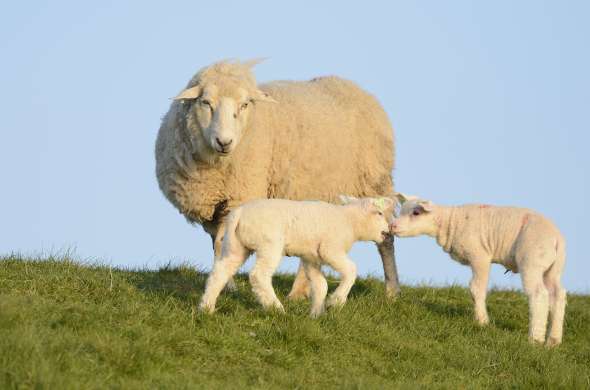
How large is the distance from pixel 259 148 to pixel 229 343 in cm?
357

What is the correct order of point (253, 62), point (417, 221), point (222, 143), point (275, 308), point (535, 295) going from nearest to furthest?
point (275, 308) < point (535, 295) < point (222, 143) < point (417, 221) < point (253, 62)

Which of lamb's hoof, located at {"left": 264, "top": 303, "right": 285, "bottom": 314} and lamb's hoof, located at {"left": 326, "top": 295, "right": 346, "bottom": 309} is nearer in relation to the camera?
lamb's hoof, located at {"left": 264, "top": 303, "right": 285, "bottom": 314}

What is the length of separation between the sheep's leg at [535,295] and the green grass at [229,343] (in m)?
0.17

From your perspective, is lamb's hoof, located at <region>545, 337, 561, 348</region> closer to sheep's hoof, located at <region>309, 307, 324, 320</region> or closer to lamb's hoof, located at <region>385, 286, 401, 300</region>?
lamb's hoof, located at <region>385, 286, 401, 300</region>

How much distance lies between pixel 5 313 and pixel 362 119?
6522mm

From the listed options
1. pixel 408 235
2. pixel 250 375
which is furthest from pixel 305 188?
pixel 250 375

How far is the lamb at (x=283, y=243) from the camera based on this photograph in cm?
773

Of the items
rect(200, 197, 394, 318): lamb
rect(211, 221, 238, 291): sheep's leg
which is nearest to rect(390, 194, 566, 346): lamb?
rect(200, 197, 394, 318): lamb

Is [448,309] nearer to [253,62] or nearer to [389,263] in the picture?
[389,263]

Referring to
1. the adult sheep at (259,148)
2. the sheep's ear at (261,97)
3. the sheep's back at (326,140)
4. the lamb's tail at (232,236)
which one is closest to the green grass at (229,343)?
the lamb's tail at (232,236)

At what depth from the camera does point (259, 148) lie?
1037 centimetres

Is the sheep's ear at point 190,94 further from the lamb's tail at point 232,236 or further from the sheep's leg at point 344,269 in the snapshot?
the sheep's leg at point 344,269

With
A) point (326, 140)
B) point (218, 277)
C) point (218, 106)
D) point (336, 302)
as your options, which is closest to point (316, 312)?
point (336, 302)

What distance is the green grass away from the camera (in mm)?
6273
